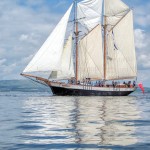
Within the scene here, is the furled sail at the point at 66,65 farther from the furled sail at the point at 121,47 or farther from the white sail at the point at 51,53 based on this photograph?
the furled sail at the point at 121,47

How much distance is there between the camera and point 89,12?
84750 millimetres

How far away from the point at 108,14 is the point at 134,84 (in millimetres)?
16596

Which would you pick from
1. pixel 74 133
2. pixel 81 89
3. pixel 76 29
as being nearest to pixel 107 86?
pixel 81 89

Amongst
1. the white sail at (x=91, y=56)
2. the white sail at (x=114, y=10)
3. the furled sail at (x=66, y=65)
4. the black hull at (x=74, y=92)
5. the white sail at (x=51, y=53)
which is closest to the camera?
the white sail at (x=51, y=53)

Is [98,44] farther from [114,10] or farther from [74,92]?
[74,92]

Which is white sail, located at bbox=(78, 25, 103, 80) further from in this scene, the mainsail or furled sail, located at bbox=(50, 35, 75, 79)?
furled sail, located at bbox=(50, 35, 75, 79)

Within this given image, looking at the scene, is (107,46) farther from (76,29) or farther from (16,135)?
(16,135)

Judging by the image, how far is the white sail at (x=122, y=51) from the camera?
79000 mm

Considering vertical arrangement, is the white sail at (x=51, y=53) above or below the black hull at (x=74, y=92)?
above

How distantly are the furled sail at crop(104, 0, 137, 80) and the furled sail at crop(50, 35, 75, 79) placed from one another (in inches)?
375

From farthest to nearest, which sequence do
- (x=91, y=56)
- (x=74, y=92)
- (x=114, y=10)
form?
(x=114, y=10) < (x=91, y=56) < (x=74, y=92)

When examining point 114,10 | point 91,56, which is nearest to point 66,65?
point 91,56

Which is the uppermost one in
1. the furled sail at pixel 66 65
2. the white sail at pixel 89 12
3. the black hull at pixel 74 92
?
the white sail at pixel 89 12

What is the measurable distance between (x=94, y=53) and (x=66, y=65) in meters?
7.84
